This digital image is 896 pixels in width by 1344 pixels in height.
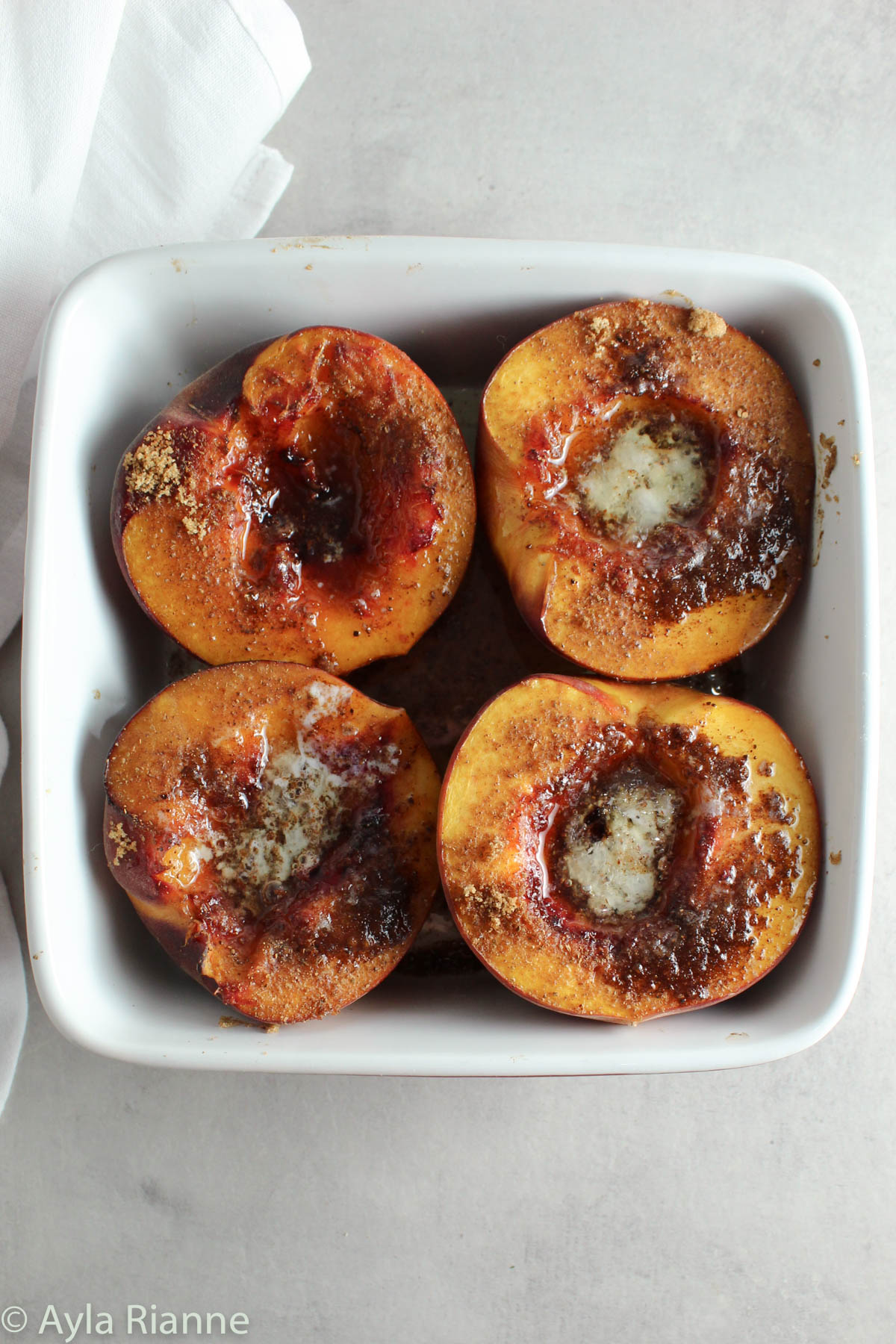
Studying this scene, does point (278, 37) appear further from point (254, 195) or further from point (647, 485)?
point (647, 485)

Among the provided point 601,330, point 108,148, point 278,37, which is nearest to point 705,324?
point 601,330

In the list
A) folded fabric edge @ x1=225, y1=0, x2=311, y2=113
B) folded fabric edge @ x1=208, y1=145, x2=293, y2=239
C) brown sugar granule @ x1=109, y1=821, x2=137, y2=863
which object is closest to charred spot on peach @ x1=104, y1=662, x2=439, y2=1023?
brown sugar granule @ x1=109, y1=821, x2=137, y2=863

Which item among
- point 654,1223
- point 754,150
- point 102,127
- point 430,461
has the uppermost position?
point 102,127

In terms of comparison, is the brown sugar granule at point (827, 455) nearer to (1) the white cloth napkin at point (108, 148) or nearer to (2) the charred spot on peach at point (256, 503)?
(2) the charred spot on peach at point (256, 503)

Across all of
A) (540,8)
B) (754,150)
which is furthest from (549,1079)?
(540,8)

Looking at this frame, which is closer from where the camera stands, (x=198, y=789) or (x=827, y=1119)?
(x=198, y=789)

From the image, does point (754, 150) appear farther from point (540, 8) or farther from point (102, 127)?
point (102, 127)

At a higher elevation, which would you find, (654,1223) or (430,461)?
(430,461)
